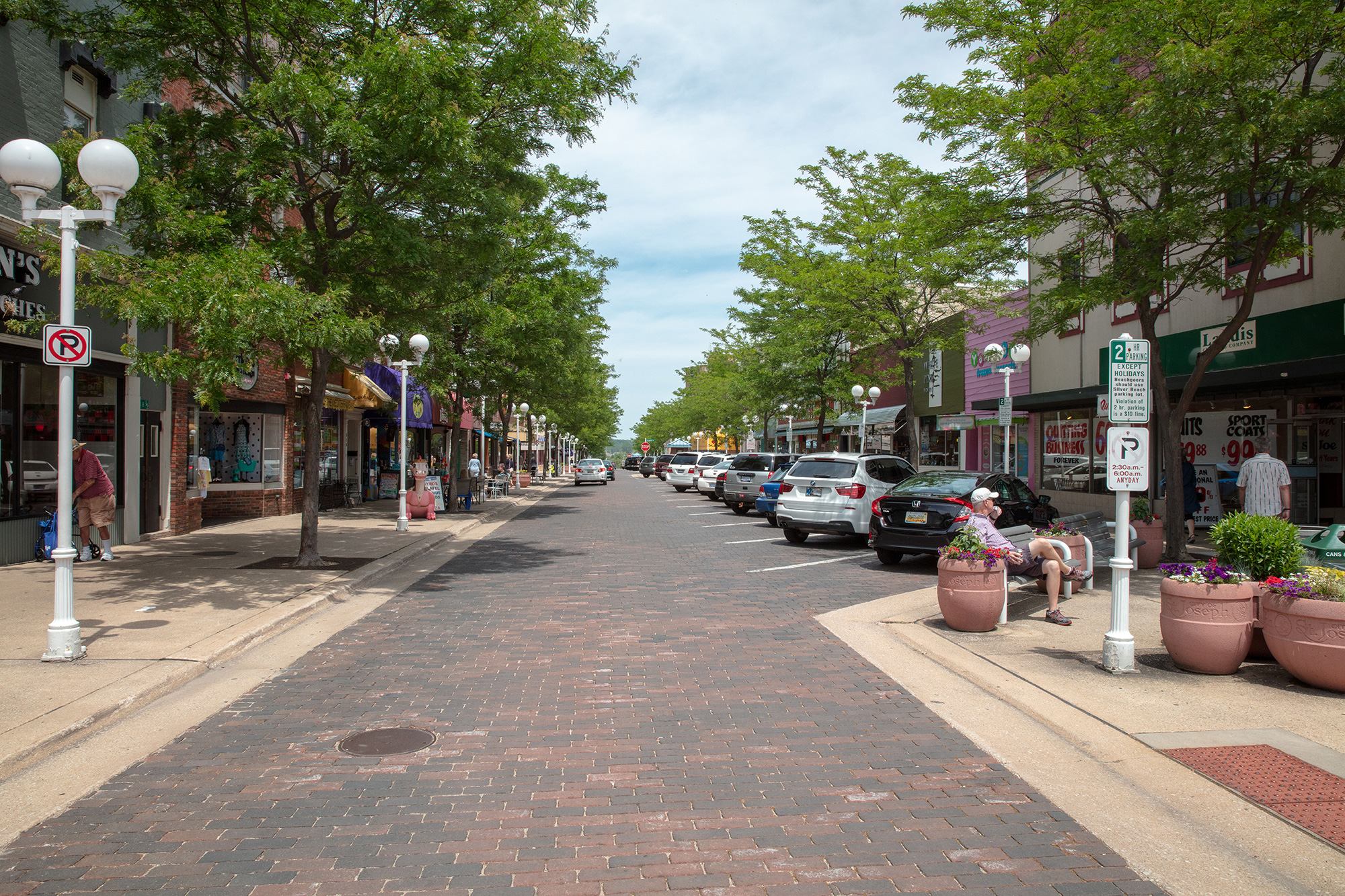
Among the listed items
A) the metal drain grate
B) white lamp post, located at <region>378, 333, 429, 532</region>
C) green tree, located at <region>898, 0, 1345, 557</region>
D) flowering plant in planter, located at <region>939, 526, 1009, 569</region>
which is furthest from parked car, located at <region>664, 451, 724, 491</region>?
the metal drain grate

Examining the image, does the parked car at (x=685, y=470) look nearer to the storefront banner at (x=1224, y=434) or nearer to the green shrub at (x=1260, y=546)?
the storefront banner at (x=1224, y=434)

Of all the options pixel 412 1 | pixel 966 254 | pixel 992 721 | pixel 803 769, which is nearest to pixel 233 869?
pixel 803 769

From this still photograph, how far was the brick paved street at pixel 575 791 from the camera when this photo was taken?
349 cm

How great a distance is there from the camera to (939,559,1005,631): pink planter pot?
8.06 meters

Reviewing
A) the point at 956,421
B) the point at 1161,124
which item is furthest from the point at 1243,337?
the point at 956,421

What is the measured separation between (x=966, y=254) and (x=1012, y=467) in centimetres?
1229

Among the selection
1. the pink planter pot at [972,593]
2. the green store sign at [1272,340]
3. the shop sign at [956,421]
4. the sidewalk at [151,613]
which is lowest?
the sidewalk at [151,613]

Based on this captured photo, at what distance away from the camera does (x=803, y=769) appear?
4.66 metres

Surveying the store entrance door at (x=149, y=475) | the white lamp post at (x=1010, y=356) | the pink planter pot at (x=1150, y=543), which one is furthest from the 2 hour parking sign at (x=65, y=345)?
the white lamp post at (x=1010, y=356)

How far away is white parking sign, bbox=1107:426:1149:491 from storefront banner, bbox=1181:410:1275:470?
11.1 m

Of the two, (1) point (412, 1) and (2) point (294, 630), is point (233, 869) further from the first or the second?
(1) point (412, 1)

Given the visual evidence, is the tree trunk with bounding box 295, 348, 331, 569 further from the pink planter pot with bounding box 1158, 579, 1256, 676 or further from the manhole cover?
the pink planter pot with bounding box 1158, 579, 1256, 676

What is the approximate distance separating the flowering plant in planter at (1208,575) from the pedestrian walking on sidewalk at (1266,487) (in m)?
5.26

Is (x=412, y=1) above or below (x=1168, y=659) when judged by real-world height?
above
